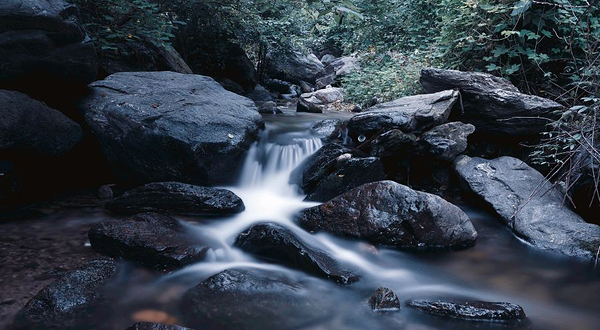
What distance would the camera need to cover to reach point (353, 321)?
328 cm

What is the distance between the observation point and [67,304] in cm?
312

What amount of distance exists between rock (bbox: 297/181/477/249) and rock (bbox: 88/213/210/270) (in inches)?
61.3

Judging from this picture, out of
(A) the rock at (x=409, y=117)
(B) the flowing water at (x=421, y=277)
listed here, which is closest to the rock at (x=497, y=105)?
(A) the rock at (x=409, y=117)

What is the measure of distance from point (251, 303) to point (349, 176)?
8.74ft

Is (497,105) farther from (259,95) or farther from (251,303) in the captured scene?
(259,95)

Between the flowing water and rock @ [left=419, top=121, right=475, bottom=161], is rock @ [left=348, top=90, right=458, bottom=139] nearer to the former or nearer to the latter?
rock @ [left=419, top=121, right=475, bottom=161]

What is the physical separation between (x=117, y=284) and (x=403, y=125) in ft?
13.9

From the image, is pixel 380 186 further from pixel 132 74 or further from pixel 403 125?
pixel 132 74

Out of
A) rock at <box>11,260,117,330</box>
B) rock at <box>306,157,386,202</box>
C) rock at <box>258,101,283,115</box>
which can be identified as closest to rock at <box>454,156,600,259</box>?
rock at <box>306,157,386,202</box>

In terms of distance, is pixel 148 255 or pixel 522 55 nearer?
pixel 148 255

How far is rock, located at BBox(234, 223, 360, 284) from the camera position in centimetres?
391

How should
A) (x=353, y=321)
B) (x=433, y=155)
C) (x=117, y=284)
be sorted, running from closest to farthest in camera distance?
(x=353, y=321), (x=117, y=284), (x=433, y=155)

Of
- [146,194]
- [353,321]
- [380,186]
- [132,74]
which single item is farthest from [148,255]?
[132,74]

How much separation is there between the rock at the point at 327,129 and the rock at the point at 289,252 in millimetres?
3002
